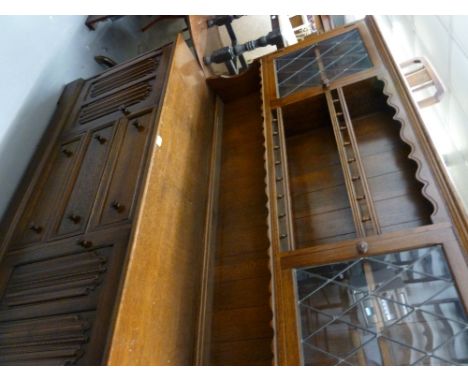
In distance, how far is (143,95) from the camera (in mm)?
1301

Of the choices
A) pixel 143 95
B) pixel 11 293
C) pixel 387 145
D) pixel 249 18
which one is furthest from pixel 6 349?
pixel 249 18

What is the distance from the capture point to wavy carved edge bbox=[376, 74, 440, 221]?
0.80 m

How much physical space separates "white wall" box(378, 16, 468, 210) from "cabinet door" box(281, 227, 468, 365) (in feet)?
1.45

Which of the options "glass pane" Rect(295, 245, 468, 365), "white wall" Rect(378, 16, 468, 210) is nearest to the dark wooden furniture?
"glass pane" Rect(295, 245, 468, 365)

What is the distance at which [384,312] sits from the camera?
0.73m

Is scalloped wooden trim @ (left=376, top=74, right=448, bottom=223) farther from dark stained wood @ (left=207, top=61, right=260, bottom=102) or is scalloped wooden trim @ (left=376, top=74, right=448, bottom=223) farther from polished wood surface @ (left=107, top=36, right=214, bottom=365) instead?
polished wood surface @ (left=107, top=36, right=214, bottom=365)

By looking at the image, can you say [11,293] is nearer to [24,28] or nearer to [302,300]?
[302,300]

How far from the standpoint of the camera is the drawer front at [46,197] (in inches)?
43.1

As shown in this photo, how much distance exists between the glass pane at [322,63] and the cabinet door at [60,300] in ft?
3.05

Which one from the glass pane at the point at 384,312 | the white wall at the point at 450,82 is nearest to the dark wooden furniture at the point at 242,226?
the glass pane at the point at 384,312

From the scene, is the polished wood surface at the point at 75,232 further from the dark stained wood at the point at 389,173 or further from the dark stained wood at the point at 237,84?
the dark stained wood at the point at 389,173

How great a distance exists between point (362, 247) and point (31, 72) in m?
1.62
